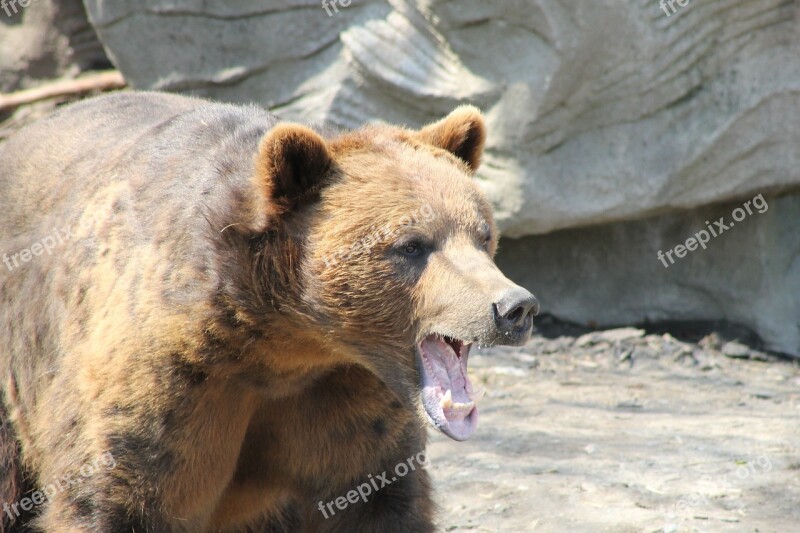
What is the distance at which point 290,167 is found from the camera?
12.5 feet

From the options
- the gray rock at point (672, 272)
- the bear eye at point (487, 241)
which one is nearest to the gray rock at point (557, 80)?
the gray rock at point (672, 272)

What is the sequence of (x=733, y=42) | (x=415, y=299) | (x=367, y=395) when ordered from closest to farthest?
(x=415, y=299) → (x=367, y=395) → (x=733, y=42)

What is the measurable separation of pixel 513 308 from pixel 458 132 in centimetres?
112

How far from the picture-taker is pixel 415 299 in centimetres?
376

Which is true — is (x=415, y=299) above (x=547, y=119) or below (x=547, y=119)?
above

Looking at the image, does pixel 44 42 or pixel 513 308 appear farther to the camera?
pixel 44 42

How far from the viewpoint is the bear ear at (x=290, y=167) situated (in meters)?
3.75

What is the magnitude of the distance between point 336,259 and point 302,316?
0.24 meters

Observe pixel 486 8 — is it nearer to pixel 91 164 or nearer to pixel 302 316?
pixel 91 164

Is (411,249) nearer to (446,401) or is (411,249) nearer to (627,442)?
(446,401)

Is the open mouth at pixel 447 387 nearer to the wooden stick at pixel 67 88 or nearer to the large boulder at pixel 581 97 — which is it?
the large boulder at pixel 581 97

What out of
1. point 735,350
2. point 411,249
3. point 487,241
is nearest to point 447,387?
point 411,249

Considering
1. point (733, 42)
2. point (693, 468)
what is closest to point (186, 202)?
point (693, 468)

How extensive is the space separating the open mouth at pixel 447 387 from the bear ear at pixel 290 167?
69 cm
